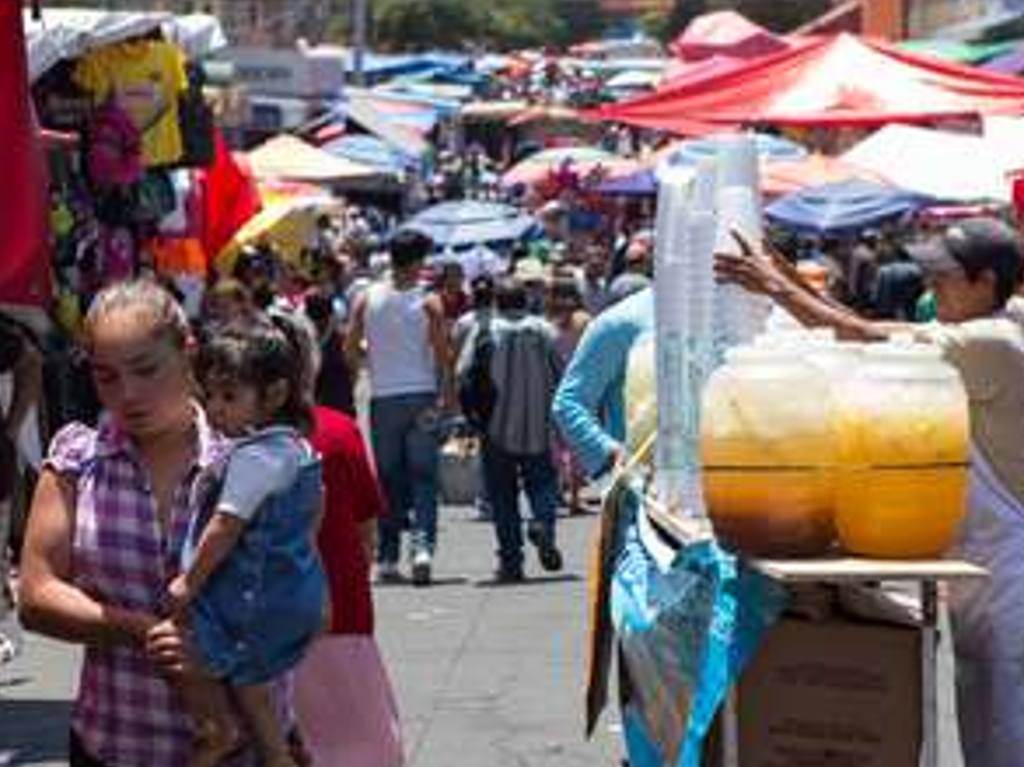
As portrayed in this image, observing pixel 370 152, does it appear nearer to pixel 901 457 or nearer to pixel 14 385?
pixel 14 385

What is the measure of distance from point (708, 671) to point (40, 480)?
1394 mm

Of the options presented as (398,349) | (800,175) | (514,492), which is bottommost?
(800,175)

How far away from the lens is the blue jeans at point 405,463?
13867 mm

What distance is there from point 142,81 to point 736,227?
5.97 metres

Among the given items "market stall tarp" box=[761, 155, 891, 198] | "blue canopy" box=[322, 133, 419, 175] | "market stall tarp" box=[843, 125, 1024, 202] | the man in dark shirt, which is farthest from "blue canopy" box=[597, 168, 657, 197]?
the man in dark shirt

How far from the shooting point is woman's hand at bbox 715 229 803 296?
581cm

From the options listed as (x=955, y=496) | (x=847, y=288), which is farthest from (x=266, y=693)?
(x=847, y=288)

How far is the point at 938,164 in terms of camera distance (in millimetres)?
17000

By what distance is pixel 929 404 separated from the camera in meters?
5.27

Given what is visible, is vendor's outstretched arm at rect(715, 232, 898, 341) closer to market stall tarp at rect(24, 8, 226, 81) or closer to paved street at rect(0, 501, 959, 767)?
paved street at rect(0, 501, 959, 767)

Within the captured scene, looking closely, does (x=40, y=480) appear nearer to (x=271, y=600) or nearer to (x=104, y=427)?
(x=104, y=427)

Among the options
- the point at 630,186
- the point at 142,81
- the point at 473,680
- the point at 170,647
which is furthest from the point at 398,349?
the point at 630,186

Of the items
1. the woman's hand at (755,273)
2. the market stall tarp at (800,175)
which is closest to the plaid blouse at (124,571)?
the woman's hand at (755,273)

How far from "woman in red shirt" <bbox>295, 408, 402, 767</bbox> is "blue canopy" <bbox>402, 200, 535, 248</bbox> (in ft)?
76.7
